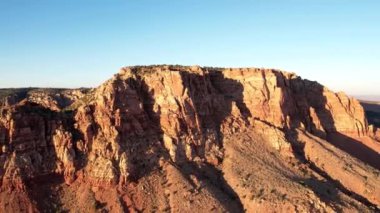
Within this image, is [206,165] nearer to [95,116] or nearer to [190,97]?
[190,97]

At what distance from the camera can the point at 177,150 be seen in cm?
5281

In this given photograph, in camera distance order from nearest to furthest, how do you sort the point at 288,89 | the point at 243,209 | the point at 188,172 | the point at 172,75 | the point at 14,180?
the point at 14,180, the point at 243,209, the point at 188,172, the point at 172,75, the point at 288,89

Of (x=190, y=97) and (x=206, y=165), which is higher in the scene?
(x=190, y=97)

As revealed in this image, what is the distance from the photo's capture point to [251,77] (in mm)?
66375

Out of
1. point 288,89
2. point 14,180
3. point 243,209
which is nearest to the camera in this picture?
point 14,180

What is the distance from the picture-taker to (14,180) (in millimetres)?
43969

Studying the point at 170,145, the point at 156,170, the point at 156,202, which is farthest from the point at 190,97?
the point at 156,202

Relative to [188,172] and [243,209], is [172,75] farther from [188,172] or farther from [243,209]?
[243,209]

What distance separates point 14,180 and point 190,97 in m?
21.3

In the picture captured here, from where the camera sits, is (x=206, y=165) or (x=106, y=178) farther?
(x=206, y=165)

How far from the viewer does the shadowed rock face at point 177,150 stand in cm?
4591

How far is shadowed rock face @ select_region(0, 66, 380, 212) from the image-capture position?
45906 mm

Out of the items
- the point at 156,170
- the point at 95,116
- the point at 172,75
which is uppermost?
the point at 172,75

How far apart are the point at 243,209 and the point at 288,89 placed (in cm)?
2793
